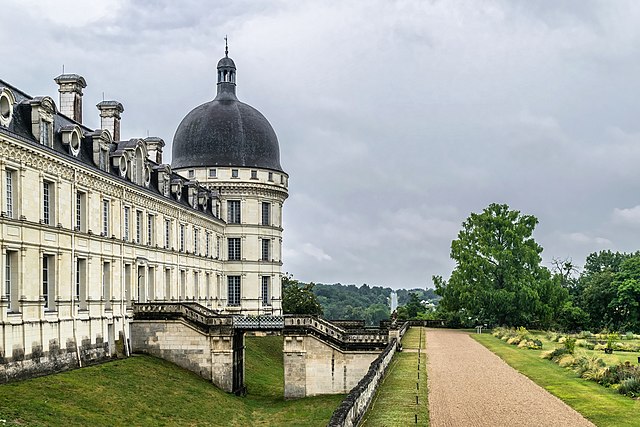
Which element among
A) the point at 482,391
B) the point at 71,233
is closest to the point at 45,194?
the point at 71,233

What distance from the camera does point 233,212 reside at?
63.9m

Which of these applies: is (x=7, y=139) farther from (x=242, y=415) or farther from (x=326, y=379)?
(x=326, y=379)

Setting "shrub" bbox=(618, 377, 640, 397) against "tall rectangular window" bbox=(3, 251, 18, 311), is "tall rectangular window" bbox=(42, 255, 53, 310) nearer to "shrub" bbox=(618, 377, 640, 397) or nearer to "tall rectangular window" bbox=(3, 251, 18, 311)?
"tall rectangular window" bbox=(3, 251, 18, 311)

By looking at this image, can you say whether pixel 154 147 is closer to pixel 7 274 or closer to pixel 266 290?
pixel 266 290

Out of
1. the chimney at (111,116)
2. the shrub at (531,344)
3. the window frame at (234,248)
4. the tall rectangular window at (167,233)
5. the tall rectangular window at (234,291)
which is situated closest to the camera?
the chimney at (111,116)

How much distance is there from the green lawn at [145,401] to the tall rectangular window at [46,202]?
6.03 meters

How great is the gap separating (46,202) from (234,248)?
107ft

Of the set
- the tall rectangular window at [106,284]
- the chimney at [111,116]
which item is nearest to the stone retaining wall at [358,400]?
the tall rectangular window at [106,284]

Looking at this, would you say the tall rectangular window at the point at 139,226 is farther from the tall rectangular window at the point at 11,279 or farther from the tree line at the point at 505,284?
the tree line at the point at 505,284

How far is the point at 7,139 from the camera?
28.0 metres

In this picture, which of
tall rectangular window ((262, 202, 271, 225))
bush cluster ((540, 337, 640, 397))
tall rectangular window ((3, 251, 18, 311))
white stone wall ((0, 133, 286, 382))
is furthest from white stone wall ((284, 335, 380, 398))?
tall rectangular window ((262, 202, 271, 225))

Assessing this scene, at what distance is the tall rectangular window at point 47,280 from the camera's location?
31656 millimetres

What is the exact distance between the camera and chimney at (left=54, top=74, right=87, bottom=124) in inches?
1575

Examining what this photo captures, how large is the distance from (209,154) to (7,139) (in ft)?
118
